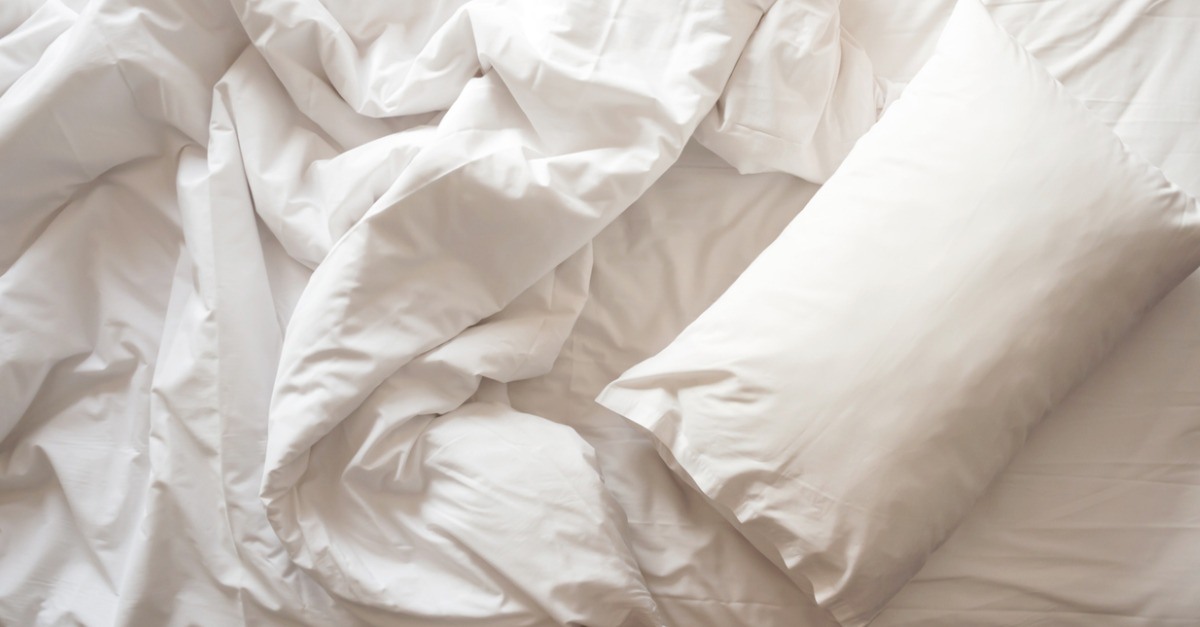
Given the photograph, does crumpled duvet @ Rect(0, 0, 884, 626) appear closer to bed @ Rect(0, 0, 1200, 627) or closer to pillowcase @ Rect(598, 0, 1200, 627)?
bed @ Rect(0, 0, 1200, 627)

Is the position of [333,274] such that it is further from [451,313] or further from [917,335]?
[917,335]

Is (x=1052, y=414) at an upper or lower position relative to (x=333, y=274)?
lower

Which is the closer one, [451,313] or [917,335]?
[917,335]

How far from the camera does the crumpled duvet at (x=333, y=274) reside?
0.87 metres

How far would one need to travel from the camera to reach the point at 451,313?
3.06ft

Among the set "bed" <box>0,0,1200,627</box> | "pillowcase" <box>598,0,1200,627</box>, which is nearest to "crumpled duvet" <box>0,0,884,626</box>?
"bed" <box>0,0,1200,627</box>

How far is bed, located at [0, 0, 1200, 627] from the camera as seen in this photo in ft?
2.89

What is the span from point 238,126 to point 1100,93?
3.22ft

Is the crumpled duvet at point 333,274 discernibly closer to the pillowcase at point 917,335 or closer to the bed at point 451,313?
the bed at point 451,313

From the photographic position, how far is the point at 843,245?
87cm

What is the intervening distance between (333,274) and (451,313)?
13 centimetres

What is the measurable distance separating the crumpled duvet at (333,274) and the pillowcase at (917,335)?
0.12 meters

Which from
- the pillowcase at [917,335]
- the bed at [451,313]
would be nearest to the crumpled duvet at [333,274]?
the bed at [451,313]

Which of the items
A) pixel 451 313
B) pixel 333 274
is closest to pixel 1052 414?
pixel 451 313
